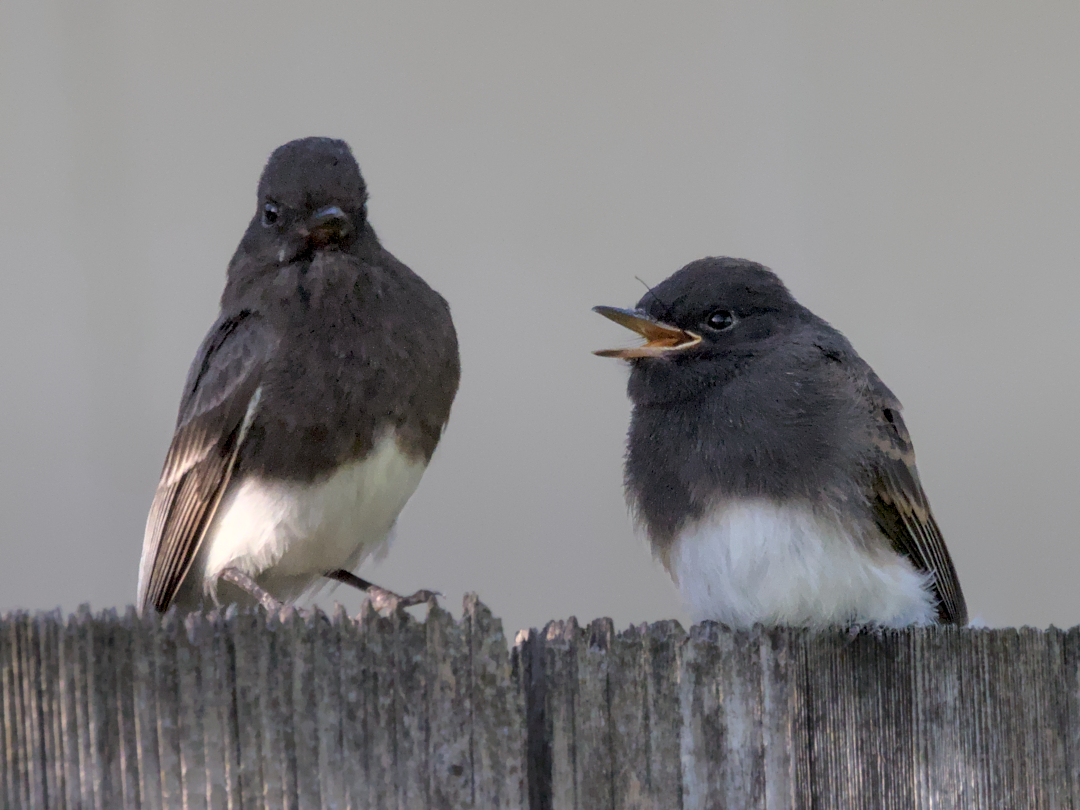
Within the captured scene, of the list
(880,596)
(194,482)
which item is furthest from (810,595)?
(194,482)

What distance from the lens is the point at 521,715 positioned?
206 centimetres

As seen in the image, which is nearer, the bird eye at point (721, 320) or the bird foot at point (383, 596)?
the bird foot at point (383, 596)

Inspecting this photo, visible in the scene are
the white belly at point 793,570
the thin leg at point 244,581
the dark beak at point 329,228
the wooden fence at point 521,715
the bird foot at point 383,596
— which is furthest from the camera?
the thin leg at point 244,581

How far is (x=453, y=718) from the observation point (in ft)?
6.60

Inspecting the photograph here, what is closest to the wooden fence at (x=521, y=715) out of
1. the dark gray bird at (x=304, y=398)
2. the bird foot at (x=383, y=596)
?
the bird foot at (x=383, y=596)

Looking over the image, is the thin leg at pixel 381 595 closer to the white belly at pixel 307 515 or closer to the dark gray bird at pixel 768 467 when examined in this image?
the white belly at pixel 307 515

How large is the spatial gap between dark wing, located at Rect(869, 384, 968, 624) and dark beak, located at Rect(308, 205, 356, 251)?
157 cm

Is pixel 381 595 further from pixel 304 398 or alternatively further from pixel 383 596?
pixel 304 398

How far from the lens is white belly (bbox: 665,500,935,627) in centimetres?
322

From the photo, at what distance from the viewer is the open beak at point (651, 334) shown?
3.42 meters

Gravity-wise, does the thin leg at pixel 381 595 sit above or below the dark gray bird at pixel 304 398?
below

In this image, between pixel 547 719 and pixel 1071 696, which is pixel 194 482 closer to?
pixel 547 719

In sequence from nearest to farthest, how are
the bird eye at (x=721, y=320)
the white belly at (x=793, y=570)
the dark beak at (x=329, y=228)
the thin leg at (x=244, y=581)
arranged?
the white belly at (x=793, y=570), the dark beak at (x=329, y=228), the thin leg at (x=244, y=581), the bird eye at (x=721, y=320)

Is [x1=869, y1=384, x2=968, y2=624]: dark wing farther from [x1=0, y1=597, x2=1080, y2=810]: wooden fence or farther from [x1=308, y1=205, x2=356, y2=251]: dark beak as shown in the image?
[x1=308, y1=205, x2=356, y2=251]: dark beak
